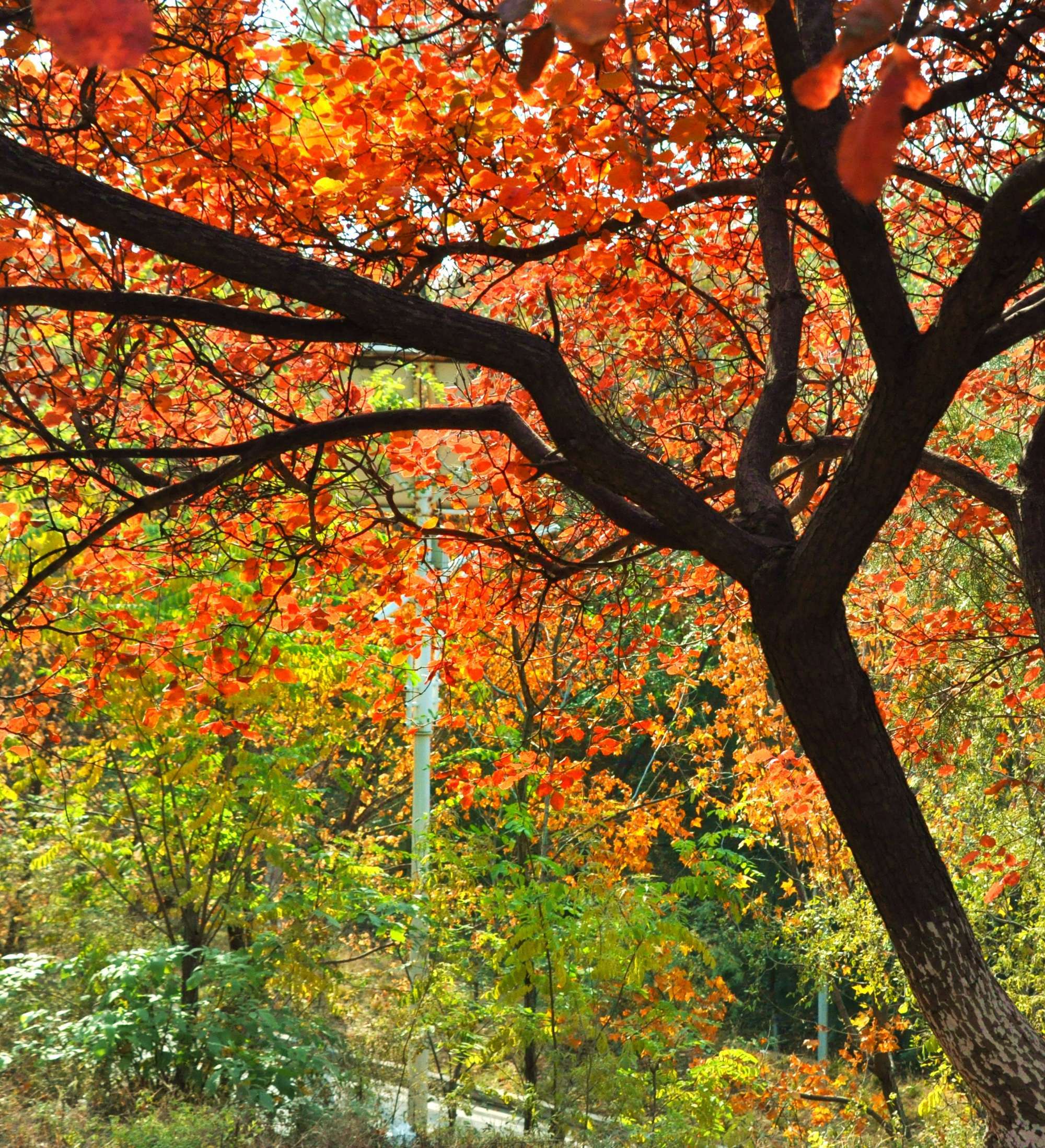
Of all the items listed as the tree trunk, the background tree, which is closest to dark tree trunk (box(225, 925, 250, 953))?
the background tree

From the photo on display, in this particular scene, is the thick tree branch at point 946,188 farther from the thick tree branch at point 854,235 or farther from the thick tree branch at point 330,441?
the thick tree branch at point 330,441

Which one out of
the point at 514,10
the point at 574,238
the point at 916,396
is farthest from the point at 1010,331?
the point at 514,10

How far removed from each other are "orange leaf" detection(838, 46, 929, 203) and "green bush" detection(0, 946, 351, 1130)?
5.10 meters

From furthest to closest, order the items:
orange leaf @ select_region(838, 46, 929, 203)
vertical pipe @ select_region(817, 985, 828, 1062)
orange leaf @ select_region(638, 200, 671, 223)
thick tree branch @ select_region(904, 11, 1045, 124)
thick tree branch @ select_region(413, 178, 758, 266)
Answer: vertical pipe @ select_region(817, 985, 828, 1062)
thick tree branch @ select_region(413, 178, 758, 266)
orange leaf @ select_region(638, 200, 671, 223)
thick tree branch @ select_region(904, 11, 1045, 124)
orange leaf @ select_region(838, 46, 929, 203)

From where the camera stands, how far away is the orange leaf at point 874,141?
35.4 inches

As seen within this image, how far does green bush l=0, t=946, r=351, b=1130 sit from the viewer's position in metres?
5.11

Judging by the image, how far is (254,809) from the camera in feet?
19.5

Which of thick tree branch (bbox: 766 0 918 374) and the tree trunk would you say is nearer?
thick tree branch (bbox: 766 0 918 374)

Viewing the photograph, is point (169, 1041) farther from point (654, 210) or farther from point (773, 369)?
point (654, 210)

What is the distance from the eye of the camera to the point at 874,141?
2.97 feet

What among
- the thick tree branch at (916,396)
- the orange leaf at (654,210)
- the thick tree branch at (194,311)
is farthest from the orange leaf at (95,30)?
the orange leaf at (654,210)

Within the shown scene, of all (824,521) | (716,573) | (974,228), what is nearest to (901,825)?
(824,521)

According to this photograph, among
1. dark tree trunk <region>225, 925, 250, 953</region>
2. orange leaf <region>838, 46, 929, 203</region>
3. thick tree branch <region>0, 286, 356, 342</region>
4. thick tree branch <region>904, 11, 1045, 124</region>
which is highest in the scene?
thick tree branch <region>904, 11, 1045, 124</region>

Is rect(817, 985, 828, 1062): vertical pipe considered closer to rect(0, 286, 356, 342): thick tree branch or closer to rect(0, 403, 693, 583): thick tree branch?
rect(0, 403, 693, 583): thick tree branch
